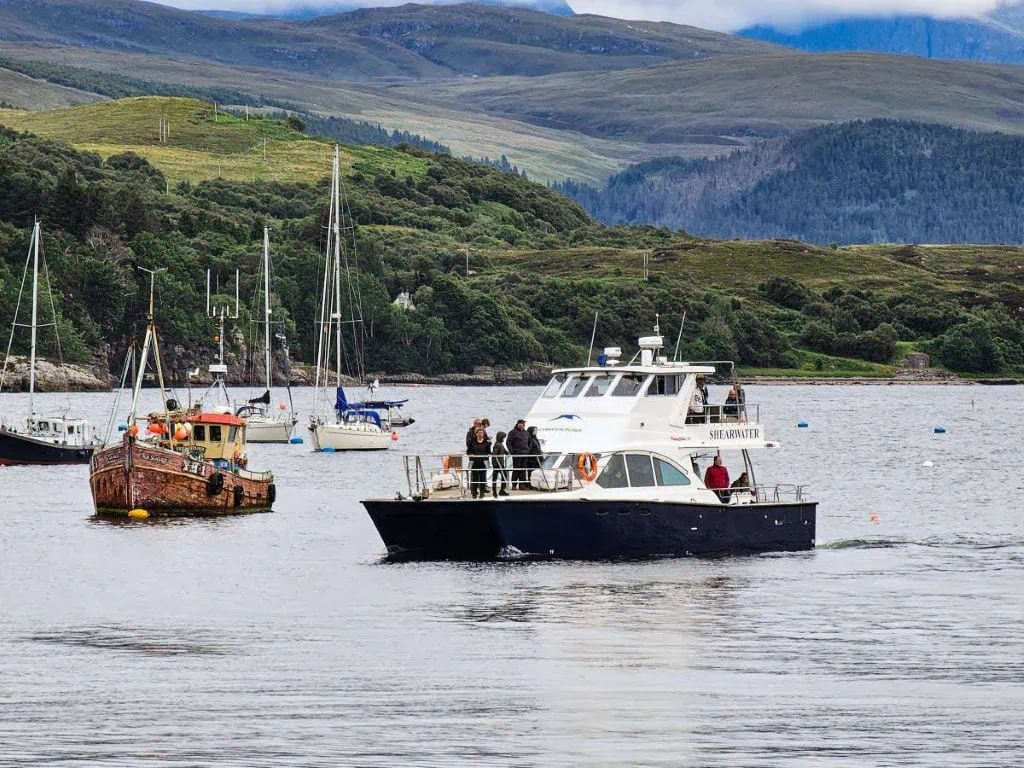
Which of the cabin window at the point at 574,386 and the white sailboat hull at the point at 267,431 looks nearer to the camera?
the cabin window at the point at 574,386

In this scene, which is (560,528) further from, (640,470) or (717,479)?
(717,479)

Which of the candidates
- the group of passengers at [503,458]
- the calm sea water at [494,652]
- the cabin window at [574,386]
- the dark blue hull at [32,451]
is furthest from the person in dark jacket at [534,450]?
the dark blue hull at [32,451]

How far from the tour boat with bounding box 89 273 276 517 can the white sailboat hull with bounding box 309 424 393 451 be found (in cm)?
3920

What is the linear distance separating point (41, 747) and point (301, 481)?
56612 millimetres

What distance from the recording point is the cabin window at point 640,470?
46094 mm

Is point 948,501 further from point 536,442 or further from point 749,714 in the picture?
point 749,714

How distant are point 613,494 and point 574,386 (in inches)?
161

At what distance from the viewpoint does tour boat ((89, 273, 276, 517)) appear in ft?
200

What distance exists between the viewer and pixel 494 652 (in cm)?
3484

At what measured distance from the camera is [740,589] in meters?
43.1

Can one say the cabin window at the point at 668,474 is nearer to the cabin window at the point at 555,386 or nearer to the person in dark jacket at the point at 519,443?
the person in dark jacket at the point at 519,443

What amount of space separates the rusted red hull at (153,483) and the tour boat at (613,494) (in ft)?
50.3

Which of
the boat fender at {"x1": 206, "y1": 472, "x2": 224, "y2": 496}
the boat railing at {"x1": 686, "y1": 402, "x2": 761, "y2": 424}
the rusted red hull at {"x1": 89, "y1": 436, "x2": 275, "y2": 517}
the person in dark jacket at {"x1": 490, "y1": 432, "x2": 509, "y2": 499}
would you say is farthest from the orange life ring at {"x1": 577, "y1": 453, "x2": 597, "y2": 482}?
the boat fender at {"x1": 206, "y1": 472, "x2": 224, "y2": 496}

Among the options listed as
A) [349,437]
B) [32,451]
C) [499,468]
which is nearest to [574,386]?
[499,468]
